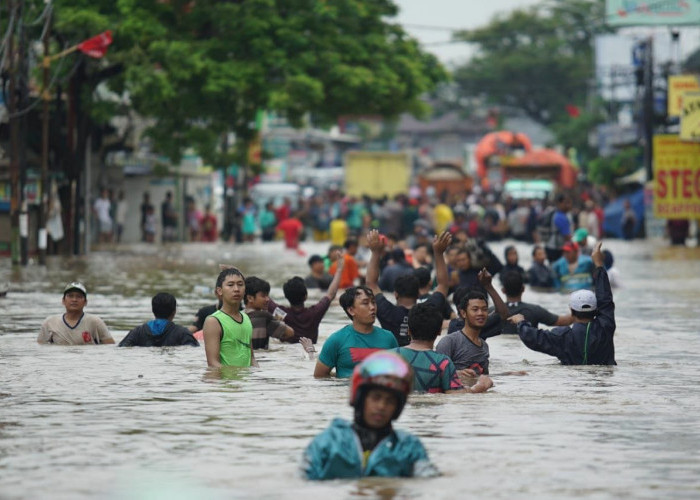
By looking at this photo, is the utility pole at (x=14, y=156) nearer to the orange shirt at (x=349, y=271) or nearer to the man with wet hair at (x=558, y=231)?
the orange shirt at (x=349, y=271)

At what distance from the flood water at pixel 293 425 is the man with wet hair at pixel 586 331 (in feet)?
0.61

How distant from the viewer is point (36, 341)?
714 inches

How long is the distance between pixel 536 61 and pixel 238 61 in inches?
2735

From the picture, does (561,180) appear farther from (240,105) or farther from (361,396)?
(361,396)

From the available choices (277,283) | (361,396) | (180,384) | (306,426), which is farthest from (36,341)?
(277,283)

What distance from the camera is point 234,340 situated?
14.4 m

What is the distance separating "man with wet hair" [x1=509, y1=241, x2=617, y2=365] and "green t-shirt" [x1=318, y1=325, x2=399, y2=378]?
1.56 metres

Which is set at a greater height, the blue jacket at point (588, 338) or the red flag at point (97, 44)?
the red flag at point (97, 44)

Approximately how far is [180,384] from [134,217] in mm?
41385

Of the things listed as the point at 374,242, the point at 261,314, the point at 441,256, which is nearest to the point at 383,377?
the point at 374,242

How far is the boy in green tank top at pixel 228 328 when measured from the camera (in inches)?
551

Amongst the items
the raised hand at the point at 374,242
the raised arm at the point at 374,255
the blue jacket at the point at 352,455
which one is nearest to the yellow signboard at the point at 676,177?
the raised arm at the point at 374,255

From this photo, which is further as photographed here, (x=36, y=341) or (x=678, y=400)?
(x=36, y=341)

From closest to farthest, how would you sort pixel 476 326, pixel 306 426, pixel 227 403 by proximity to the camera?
pixel 306 426
pixel 227 403
pixel 476 326
